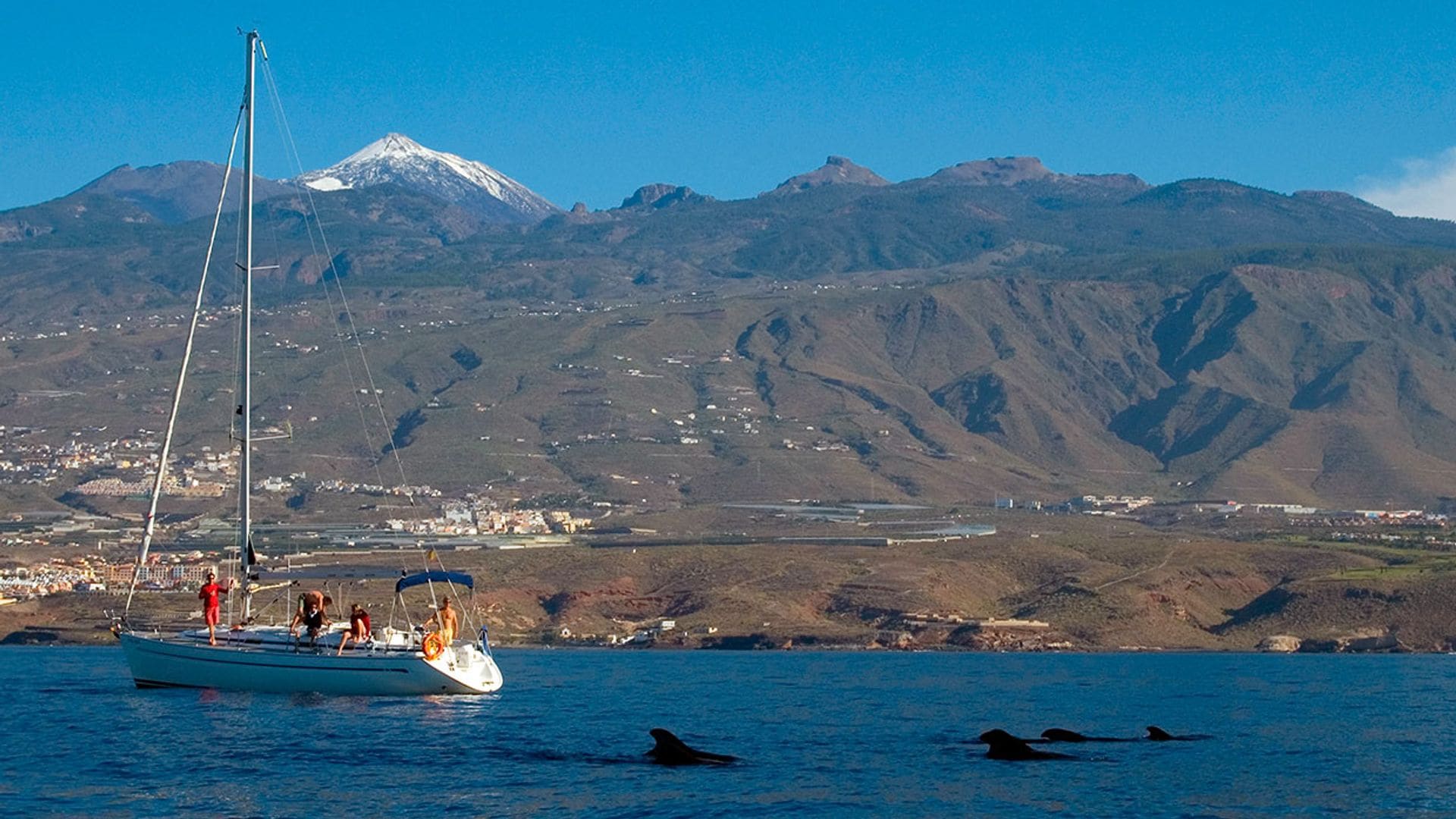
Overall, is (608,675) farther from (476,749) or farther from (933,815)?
(933,815)

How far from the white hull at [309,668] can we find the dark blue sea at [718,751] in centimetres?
62

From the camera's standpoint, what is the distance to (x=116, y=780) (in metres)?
47.3

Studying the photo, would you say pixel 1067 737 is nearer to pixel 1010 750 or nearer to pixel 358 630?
pixel 1010 750

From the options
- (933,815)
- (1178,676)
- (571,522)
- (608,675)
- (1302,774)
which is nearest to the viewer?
(933,815)

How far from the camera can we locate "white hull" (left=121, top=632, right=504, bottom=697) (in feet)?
208

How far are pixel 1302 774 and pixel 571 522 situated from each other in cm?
14581

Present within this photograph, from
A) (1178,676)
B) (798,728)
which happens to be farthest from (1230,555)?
(798,728)

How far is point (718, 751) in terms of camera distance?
55.3m

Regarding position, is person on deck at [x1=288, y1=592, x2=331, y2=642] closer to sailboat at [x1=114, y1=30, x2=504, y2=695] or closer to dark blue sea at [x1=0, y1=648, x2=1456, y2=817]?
sailboat at [x1=114, y1=30, x2=504, y2=695]

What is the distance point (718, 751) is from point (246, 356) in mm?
22470

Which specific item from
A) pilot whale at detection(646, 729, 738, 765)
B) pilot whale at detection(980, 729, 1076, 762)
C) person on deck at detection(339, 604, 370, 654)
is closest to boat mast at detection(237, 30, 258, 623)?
person on deck at detection(339, 604, 370, 654)

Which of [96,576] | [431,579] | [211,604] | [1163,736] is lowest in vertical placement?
[1163,736]

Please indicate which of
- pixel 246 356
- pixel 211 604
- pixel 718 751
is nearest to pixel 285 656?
pixel 211 604

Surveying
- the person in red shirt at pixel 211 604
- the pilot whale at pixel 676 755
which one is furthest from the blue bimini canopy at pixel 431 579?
the pilot whale at pixel 676 755
